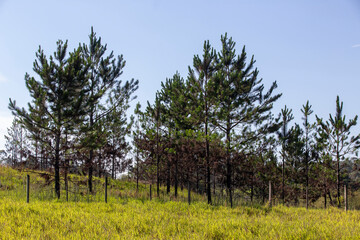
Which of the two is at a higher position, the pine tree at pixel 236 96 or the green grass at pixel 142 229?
the pine tree at pixel 236 96

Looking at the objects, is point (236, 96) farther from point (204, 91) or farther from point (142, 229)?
point (142, 229)

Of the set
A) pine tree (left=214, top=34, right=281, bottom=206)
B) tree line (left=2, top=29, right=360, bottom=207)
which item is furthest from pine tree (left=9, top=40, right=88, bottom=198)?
pine tree (left=214, top=34, right=281, bottom=206)

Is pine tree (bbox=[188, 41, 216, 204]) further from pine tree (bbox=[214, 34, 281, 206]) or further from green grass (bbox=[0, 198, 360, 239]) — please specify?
green grass (bbox=[0, 198, 360, 239])

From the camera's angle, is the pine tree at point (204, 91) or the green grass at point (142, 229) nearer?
the green grass at point (142, 229)

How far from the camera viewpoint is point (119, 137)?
2772 cm

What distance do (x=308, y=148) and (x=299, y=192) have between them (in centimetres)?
530

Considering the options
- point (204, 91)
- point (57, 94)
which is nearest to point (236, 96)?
point (204, 91)

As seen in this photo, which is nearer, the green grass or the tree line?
the green grass

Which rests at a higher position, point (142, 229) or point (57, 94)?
point (57, 94)

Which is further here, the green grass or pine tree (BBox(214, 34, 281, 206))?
pine tree (BBox(214, 34, 281, 206))

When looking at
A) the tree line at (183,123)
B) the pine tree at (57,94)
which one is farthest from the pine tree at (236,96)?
the pine tree at (57,94)

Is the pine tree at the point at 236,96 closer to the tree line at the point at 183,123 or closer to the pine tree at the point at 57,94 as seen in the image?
the tree line at the point at 183,123

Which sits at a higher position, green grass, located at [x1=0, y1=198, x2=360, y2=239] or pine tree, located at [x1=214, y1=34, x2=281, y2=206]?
pine tree, located at [x1=214, y1=34, x2=281, y2=206]

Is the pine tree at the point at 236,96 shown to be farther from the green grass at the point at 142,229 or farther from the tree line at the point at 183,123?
the green grass at the point at 142,229
